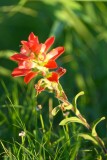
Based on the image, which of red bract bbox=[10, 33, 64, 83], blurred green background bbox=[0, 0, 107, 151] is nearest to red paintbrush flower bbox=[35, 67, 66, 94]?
red bract bbox=[10, 33, 64, 83]

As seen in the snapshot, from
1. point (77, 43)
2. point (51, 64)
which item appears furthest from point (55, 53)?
point (77, 43)

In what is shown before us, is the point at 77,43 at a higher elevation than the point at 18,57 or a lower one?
lower

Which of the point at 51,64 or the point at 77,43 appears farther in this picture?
the point at 77,43

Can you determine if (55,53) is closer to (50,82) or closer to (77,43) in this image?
(50,82)

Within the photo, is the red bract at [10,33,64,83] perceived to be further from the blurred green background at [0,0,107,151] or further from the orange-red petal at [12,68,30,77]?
the blurred green background at [0,0,107,151]

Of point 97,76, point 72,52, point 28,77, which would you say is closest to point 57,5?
point 72,52

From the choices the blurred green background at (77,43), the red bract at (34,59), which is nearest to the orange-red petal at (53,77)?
the red bract at (34,59)

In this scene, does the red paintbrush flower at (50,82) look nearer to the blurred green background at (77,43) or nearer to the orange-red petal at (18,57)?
the orange-red petal at (18,57)

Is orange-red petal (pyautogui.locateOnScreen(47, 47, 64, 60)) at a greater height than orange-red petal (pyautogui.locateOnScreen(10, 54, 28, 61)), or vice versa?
orange-red petal (pyautogui.locateOnScreen(10, 54, 28, 61))
